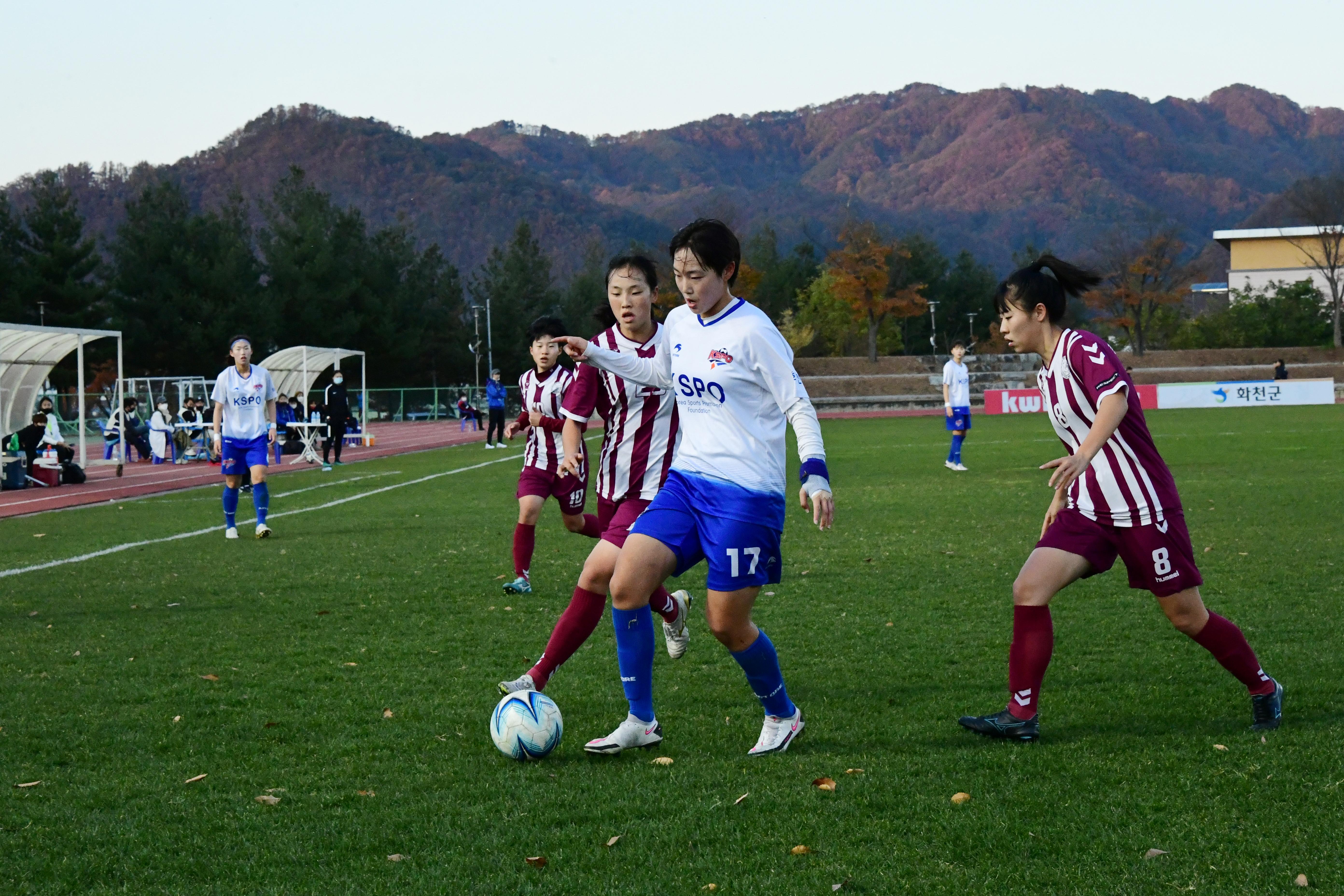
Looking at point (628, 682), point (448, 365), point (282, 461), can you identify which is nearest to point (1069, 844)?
point (628, 682)

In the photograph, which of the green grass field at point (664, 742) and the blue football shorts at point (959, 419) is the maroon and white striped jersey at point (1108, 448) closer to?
the green grass field at point (664, 742)

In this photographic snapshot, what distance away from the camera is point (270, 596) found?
348 inches

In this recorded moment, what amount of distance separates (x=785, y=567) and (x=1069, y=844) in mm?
6254

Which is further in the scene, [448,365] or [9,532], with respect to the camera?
[448,365]

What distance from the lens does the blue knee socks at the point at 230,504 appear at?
12484 millimetres

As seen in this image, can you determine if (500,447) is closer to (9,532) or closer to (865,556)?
(9,532)

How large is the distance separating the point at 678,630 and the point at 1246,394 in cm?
4238

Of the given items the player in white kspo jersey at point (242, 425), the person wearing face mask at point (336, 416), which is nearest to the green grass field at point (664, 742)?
the player in white kspo jersey at point (242, 425)

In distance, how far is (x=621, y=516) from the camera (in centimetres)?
553

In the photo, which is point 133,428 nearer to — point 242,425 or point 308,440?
point 308,440

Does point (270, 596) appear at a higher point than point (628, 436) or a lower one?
lower

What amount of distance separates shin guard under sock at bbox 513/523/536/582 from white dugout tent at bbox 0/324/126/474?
15310 mm

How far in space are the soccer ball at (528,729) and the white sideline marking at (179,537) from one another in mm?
7191

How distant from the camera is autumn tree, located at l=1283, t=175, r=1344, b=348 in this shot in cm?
8069
